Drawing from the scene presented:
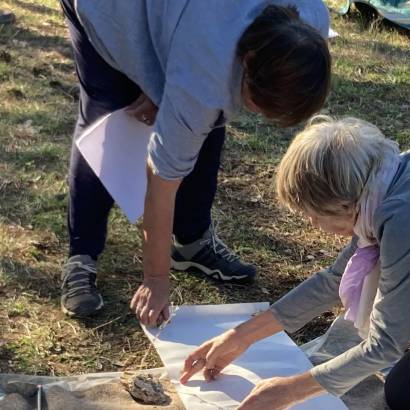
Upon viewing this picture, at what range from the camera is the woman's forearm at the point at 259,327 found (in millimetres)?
2016

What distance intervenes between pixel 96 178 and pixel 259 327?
2.41ft

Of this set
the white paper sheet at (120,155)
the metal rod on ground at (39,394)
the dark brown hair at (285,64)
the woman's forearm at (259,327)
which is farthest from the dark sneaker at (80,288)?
the dark brown hair at (285,64)

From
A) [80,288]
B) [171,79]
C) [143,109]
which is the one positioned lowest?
[80,288]

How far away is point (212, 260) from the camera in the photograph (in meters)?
2.76

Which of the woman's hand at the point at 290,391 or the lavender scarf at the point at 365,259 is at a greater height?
the lavender scarf at the point at 365,259

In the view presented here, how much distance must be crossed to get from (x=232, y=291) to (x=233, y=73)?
1.08m

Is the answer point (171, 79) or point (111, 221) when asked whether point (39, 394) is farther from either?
point (111, 221)

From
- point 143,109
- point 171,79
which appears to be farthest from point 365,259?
point 143,109

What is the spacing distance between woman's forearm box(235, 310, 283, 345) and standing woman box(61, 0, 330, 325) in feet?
0.82

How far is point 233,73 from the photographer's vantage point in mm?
1826

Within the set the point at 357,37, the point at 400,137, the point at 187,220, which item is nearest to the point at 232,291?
the point at 187,220

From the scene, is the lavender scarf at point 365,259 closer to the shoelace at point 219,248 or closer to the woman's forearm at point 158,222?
the woman's forearm at point 158,222

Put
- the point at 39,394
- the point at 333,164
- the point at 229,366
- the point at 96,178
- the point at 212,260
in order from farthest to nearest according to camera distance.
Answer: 1. the point at 212,260
2. the point at 96,178
3. the point at 229,366
4. the point at 39,394
5. the point at 333,164

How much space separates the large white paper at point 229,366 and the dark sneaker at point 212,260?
0.79ft
